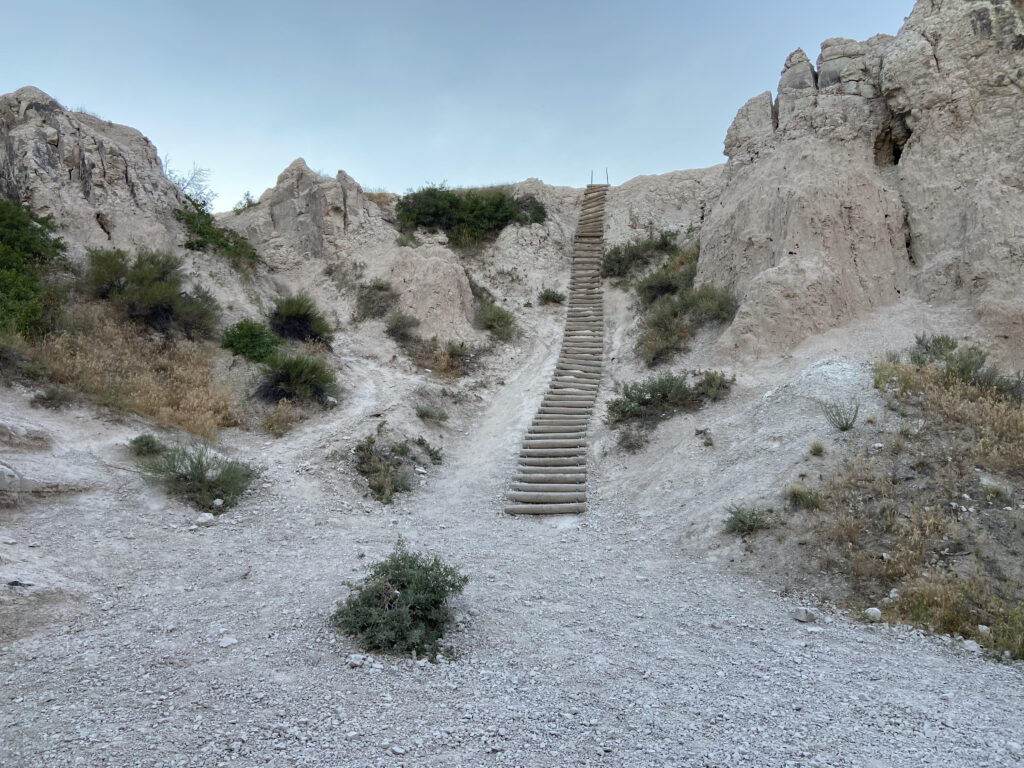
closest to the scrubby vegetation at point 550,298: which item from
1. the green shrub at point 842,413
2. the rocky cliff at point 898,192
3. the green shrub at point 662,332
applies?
the green shrub at point 662,332

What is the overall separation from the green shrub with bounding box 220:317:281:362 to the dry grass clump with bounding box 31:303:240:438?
0.44m

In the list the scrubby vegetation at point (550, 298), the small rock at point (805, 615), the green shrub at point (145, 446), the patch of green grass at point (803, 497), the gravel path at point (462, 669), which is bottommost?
the small rock at point (805, 615)

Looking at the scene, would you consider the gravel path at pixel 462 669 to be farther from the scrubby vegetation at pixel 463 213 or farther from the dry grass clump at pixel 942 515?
the scrubby vegetation at pixel 463 213

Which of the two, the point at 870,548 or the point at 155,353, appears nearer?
the point at 870,548

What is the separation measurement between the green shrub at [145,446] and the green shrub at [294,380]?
2.78 m

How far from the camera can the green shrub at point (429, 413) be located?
11078mm

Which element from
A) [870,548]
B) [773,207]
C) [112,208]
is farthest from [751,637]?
[112,208]

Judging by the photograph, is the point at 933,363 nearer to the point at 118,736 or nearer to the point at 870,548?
the point at 870,548

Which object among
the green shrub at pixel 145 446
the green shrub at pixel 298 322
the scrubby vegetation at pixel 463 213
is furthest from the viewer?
the scrubby vegetation at pixel 463 213

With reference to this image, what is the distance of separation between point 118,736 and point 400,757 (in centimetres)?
138

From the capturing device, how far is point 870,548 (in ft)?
19.5

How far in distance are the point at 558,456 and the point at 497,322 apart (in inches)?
243

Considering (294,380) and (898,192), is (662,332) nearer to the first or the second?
(898,192)

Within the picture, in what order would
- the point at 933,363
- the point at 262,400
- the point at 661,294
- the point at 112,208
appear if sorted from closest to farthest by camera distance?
the point at 933,363
the point at 262,400
the point at 112,208
the point at 661,294
